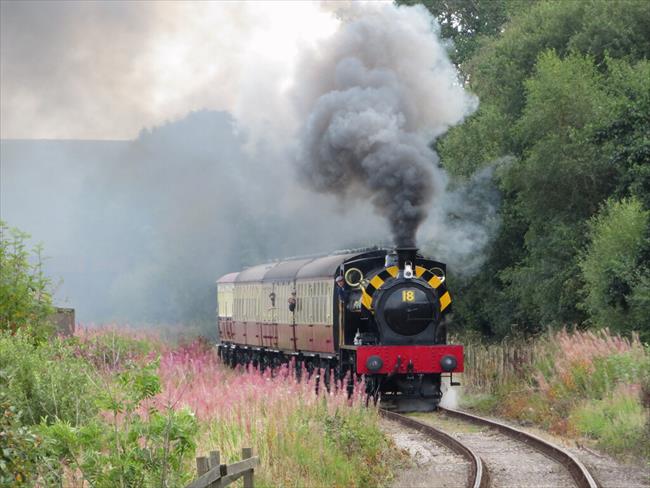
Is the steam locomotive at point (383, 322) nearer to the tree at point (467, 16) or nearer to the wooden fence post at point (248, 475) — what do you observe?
the wooden fence post at point (248, 475)

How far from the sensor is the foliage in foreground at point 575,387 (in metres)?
15.8

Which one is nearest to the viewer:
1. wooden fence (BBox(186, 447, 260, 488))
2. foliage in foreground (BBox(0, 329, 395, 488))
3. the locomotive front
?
wooden fence (BBox(186, 447, 260, 488))

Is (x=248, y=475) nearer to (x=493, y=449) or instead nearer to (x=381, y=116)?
(x=493, y=449)

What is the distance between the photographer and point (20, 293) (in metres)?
14.6

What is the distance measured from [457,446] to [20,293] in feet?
20.3

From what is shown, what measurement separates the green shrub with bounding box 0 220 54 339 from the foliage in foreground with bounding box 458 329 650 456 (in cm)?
784

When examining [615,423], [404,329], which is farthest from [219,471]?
[404,329]

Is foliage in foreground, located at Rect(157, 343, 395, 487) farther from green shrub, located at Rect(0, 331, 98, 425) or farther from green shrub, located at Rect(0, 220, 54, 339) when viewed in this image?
green shrub, located at Rect(0, 220, 54, 339)

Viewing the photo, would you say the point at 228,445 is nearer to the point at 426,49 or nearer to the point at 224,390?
the point at 224,390

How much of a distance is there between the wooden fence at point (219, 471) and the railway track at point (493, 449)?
378 cm

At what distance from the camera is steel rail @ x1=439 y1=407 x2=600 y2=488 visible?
1253 centimetres

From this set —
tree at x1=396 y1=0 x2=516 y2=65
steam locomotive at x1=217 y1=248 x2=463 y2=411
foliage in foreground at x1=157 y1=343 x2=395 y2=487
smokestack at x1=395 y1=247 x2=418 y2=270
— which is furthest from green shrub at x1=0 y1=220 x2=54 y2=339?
tree at x1=396 y1=0 x2=516 y2=65

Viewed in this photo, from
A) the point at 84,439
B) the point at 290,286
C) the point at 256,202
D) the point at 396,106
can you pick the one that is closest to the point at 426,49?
the point at 396,106

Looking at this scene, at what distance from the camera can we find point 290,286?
921 inches
